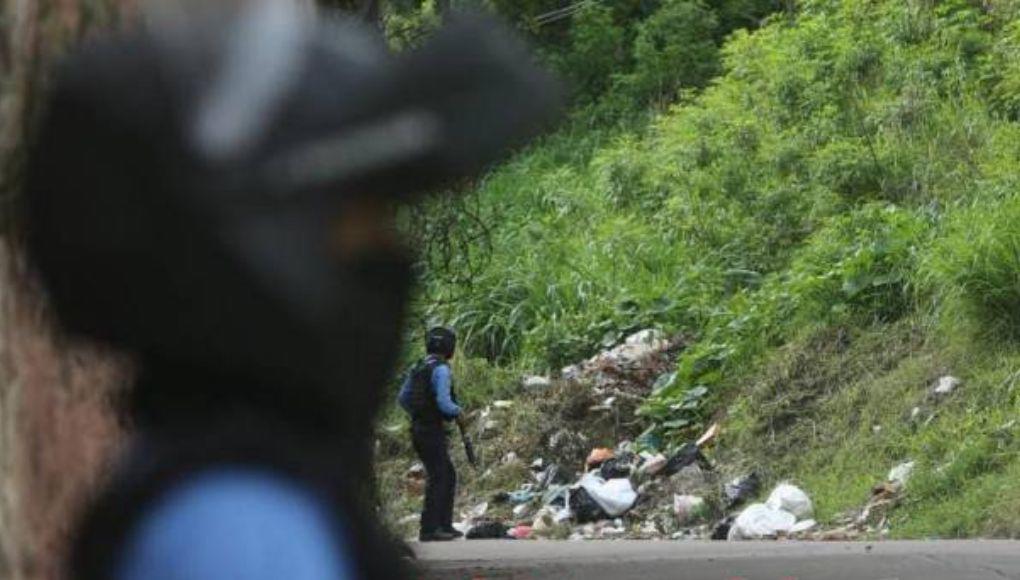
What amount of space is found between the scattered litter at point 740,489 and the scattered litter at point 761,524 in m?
0.96

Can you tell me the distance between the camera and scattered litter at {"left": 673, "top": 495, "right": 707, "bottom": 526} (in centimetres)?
1542

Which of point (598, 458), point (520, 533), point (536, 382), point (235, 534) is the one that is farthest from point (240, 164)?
point (536, 382)

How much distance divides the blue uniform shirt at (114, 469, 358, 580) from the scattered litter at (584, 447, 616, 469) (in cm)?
1610

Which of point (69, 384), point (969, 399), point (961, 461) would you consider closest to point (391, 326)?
point (69, 384)

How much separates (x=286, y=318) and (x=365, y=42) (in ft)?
0.74

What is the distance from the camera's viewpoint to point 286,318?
140cm

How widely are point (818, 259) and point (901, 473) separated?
4.27 m

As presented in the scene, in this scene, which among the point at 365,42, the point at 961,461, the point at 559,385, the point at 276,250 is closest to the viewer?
the point at 276,250

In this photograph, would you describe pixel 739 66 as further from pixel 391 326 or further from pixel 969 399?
pixel 391 326

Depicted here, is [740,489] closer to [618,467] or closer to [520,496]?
[618,467]

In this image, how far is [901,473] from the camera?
1445 cm

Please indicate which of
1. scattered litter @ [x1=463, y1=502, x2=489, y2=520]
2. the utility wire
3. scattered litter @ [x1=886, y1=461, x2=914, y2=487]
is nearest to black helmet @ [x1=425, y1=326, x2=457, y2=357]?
scattered litter @ [x1=886, y1=461, x2=914, y2=487]

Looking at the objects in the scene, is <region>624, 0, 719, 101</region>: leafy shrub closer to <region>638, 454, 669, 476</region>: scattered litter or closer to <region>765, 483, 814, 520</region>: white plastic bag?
<region>638, 454, 669, 476</region>: scattered litter

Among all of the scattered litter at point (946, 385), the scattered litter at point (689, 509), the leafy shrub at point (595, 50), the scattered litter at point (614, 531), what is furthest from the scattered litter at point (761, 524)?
the leafy shrub at point (595, 50)
